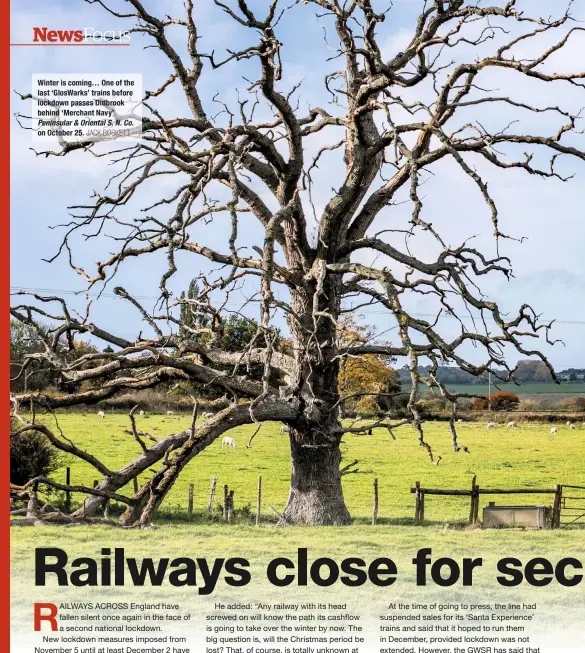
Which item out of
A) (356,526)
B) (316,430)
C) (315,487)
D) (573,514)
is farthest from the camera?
(573,514)

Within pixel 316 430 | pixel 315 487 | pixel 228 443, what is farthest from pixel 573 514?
pixel 228 443

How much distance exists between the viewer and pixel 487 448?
147 feet

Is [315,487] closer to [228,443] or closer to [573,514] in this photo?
[573,514]

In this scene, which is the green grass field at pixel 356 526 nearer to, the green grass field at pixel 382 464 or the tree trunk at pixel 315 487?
the green grass field at pixel 382 464

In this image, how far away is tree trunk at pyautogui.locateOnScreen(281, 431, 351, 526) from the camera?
62.7 feet

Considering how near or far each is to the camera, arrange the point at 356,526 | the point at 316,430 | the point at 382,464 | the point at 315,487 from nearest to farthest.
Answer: the point at 356,526
the point at 316,430
the point at 315,487
the point at 382,464

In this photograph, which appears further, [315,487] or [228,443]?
[228,443]

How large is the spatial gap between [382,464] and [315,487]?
2137 centimetres

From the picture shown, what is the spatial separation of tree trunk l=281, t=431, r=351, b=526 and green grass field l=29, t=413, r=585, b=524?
3975mm

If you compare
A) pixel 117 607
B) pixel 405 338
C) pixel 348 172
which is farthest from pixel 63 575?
pixel 348 172

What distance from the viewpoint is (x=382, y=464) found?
40.1 meters

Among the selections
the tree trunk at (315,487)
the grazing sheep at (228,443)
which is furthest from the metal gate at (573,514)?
the grazing sheep at (228,443)

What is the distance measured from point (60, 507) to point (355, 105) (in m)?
12.3

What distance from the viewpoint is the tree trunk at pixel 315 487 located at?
19.1 meters
